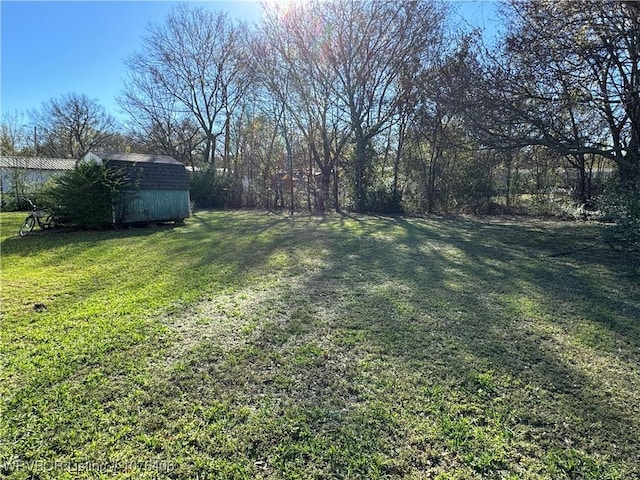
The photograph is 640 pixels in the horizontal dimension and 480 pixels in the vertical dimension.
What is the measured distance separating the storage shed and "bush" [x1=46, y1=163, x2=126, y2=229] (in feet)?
1.40

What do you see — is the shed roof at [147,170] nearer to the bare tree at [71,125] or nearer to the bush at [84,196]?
the bush at [84,196]

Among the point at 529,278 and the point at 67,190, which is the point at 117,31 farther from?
the point at 529,278

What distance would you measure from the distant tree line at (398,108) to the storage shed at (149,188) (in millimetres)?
5351

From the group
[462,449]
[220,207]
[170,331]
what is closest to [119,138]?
[220,207]

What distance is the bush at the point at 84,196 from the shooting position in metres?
8.30

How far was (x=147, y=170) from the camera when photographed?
1012 cm

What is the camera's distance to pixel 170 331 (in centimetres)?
295

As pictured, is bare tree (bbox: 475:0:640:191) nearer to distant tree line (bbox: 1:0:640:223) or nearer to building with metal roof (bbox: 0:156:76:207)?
distant tree line (bbox: 1:0:640:223)

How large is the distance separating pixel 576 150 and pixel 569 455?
8.05m

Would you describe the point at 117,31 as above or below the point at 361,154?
above

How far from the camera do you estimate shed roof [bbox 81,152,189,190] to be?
31.0ft

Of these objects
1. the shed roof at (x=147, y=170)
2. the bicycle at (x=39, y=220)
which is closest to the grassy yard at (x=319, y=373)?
the bicycle at (x=39, y=220)

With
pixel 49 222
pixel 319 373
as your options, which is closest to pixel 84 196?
pixel 49 222

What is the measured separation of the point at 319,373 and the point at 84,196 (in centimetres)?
876
